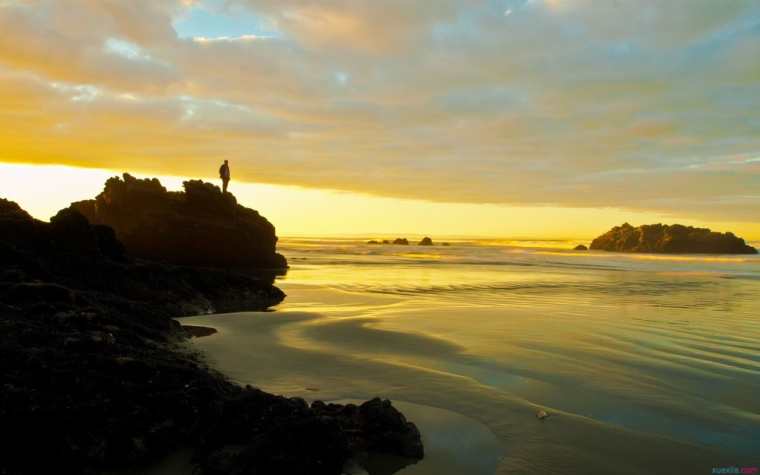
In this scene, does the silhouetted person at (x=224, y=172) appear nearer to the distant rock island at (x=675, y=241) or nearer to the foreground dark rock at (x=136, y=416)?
the foreground dark rock at (x=136, y=416)

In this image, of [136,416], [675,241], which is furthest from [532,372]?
[675,241]

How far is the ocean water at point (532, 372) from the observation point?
5.66m

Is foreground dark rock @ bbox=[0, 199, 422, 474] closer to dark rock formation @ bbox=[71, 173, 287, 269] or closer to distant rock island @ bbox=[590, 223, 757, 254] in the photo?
dark rock formation @ bbox=[71, 173, 287, 269]

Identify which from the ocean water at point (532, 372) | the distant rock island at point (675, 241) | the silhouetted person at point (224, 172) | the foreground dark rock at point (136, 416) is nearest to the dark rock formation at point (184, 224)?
the silhouetted person at point (224, 172)

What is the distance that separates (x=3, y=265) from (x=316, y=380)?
7.57 metres

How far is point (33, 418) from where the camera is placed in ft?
15.0

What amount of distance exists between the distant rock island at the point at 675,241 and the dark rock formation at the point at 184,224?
69977 mm

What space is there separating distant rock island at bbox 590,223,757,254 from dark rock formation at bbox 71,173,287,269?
69977mm

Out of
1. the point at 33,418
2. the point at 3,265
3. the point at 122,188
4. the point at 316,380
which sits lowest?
the point at 316,380

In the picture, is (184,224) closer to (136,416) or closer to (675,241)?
(136,416)

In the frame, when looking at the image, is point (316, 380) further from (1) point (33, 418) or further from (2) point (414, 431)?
(1) point (33, 418)

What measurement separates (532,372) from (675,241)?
283 ft

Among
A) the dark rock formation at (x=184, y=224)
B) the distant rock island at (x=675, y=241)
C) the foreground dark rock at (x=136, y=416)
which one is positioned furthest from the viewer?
the distant rock island at (x=675, y=241)

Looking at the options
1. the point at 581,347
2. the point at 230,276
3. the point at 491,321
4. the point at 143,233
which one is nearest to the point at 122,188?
the point at 143,233
